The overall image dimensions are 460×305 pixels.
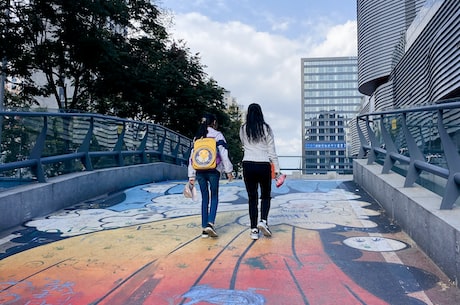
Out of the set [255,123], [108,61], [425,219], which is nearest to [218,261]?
[255,123]

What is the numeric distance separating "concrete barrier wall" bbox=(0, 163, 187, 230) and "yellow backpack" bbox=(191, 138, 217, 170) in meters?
2.59

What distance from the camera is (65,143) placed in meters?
7.35

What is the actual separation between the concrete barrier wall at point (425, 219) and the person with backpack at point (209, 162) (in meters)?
2.14

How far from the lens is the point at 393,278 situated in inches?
134

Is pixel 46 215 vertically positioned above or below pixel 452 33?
below

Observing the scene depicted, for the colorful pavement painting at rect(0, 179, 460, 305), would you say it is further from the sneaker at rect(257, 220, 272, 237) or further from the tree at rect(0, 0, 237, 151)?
the tree at rect(0, 0, 237, 151)

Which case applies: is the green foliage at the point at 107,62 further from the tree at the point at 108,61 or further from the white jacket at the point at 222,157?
the white jacket at the point at 222,157

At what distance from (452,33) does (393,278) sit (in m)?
18.0

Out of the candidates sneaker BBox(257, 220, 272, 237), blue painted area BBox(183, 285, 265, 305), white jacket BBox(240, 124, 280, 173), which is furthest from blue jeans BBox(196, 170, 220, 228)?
blue painted area BBox(183, 285, 265, 305)

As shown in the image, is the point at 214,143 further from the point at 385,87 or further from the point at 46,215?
the point at 385,87

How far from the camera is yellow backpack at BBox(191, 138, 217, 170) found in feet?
15.5

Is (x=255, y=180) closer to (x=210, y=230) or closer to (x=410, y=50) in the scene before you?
(x=210, y=230)

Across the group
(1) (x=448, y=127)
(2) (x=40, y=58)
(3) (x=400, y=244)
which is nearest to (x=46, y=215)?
(3) (x=400, y=244)

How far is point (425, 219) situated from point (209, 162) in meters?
2.40
